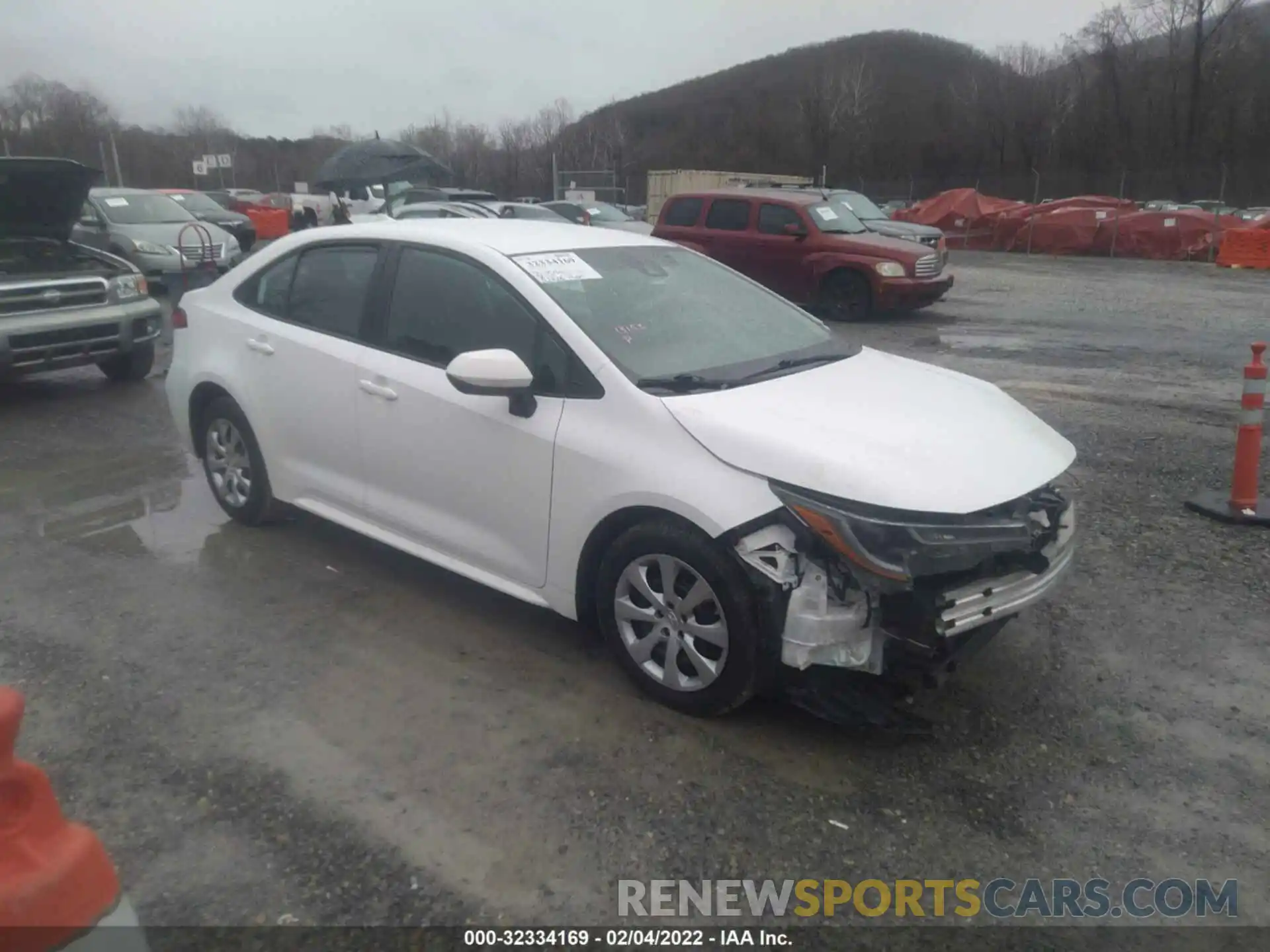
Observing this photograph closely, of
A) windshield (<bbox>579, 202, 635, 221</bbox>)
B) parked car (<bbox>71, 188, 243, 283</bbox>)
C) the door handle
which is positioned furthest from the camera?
windshield (<bbox>579, 202, 635, 221</bbox>)

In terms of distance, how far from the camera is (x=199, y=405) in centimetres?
533

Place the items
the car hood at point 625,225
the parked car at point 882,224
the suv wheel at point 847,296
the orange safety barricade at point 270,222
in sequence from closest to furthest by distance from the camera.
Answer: the suv wheel at point 847,296
the parked car at point 882,224
the car hood at point 625,225
the orange safety barricade at point 270,222

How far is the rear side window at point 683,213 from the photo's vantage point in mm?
14477

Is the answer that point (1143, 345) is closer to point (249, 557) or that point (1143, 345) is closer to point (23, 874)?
point (249, 557)

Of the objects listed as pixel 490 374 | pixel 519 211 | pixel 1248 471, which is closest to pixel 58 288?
pixel 490 374

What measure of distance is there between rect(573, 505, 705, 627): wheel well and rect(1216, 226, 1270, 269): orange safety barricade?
2196 cm

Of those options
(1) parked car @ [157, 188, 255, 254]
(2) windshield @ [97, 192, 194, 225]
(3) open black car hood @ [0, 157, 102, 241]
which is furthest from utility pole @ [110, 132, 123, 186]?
(3) open black car hood @ [0, 157, 102, 241]

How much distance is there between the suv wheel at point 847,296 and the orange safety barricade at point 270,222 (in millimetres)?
21205

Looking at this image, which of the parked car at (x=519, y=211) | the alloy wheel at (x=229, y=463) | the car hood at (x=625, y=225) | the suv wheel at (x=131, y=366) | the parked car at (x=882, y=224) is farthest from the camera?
the car hood at (x=625, y=225)

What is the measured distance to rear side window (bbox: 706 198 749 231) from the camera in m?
14.1

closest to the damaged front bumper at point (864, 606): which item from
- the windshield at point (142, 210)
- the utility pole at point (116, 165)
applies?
the windshield at point (142, 210)

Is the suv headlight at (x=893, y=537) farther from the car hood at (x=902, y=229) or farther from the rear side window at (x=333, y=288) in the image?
the car hood at (x=902, y=229)

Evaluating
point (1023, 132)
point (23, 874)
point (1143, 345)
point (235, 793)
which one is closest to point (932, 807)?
point (235, 793)

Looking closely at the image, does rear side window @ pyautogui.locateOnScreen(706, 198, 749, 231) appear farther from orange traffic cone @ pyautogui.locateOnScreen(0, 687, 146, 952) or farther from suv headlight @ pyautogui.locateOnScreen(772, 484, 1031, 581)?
orange traffic cone @ pyautogui.locateOnScreen(0, 687, 146, 952)
